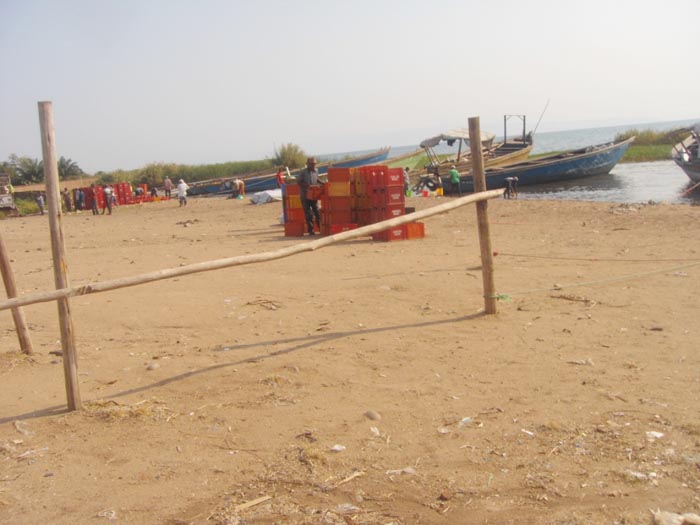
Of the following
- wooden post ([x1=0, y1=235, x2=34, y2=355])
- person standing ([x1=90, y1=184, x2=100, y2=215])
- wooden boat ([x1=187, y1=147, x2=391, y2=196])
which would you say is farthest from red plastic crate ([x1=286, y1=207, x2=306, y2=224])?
wooden boat ([x1=187, y1=147, x2=391, y2=196])

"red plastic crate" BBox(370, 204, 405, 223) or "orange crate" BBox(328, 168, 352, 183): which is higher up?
"orange crate" BBox(328, 168, 352, 183)

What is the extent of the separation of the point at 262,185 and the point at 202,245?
22.7m

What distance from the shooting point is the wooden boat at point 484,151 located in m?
28.1

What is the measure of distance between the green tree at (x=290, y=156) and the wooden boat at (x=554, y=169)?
1912cm

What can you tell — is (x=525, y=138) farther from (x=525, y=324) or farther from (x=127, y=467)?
(x=127, y=467)

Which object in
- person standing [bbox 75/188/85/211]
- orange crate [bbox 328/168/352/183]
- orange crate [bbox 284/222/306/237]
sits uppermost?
person standing [bbox 75/188/85/211]

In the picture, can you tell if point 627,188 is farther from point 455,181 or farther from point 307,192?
point 307,192

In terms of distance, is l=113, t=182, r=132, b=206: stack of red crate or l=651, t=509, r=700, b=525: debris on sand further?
l=113, t=182, r=132, b=206: stack of red crate

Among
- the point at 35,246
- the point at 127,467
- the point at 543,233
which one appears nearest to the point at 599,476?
the point at 127,467

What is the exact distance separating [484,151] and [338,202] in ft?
72.4

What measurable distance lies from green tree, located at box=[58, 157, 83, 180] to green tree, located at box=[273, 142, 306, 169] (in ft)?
63.3

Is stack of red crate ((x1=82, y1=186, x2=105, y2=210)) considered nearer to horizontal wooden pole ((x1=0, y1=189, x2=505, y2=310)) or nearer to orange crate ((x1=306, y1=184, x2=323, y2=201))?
orange crate ((x1=306, y1=184, x2=323, y2=201))

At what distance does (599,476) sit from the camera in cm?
316

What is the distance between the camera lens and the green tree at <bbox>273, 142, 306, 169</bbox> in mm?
45906
